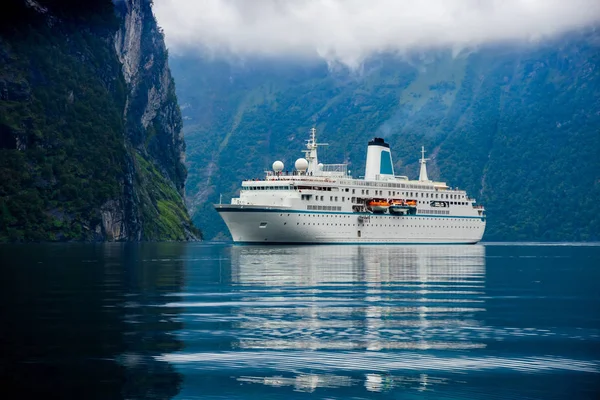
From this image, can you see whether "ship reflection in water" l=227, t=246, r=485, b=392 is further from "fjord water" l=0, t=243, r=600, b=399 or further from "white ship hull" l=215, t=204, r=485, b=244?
"white ship hull" l=215, t=204, r=485, b=244

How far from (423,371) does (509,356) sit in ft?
11.9

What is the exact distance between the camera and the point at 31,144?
197 meters

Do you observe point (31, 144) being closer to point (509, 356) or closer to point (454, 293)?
point (454, 293)

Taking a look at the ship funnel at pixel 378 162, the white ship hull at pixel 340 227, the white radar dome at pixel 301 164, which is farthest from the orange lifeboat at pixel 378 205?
the white radar dome at pixel 301 164

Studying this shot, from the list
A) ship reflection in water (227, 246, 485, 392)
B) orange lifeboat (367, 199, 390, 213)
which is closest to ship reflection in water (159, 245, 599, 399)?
ship reflection in water (227, 246, 485, 392)

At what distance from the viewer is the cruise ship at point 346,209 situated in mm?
141250

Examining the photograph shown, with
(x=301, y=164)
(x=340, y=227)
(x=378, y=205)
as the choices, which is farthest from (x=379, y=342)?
(x=378, y=205)

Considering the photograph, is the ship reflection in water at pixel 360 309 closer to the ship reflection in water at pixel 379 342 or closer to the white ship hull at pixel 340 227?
the ship reflection in water at pixel 379 342

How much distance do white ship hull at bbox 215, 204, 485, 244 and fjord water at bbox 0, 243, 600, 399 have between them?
280 ft

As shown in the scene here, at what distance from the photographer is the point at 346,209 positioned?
154125 mm

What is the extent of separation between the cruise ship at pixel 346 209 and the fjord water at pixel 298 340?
86.7 metres

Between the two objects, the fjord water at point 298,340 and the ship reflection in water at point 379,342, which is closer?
the fjord water at point 298,340

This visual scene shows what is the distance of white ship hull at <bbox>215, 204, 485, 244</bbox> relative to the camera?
13975 cm

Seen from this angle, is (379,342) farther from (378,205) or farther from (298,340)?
(378,205)
